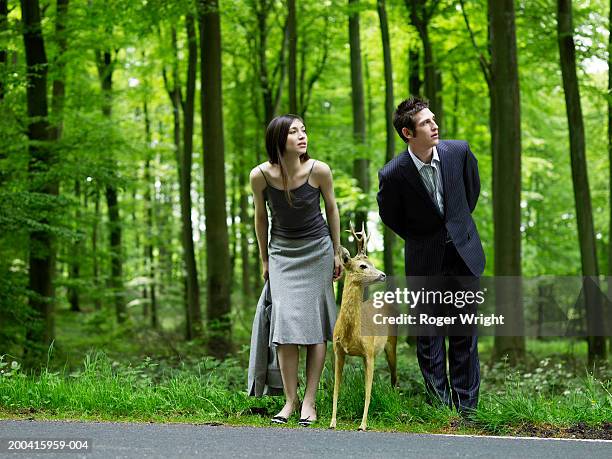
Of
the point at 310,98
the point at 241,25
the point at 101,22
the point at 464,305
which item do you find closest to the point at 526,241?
the point at 310,98

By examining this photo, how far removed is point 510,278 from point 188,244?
923cm

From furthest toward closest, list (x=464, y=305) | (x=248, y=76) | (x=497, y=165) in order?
(x=248, y=76) → (x=497, y=165) → (x=464, y=305)

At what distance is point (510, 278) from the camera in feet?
43.2

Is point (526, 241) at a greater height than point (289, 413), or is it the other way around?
point (526, 241)

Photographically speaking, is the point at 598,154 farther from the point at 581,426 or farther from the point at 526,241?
the point at 581,426

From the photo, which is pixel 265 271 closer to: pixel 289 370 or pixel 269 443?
pixel 289 370

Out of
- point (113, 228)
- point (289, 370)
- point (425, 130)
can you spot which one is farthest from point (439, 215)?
point (113, 228)

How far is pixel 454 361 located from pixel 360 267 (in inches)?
42.1

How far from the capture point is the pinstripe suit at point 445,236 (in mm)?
6523

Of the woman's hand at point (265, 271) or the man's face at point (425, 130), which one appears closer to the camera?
the man's face at point (425, 130)

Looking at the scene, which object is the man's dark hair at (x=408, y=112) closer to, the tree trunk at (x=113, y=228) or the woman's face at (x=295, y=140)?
the woman's face at (x=295, y=140)

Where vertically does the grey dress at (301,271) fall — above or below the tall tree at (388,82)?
below

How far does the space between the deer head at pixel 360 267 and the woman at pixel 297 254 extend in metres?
0.28

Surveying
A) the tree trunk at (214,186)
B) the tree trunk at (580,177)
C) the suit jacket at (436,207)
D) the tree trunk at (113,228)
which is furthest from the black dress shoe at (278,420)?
the tree trunk at (113,228)
